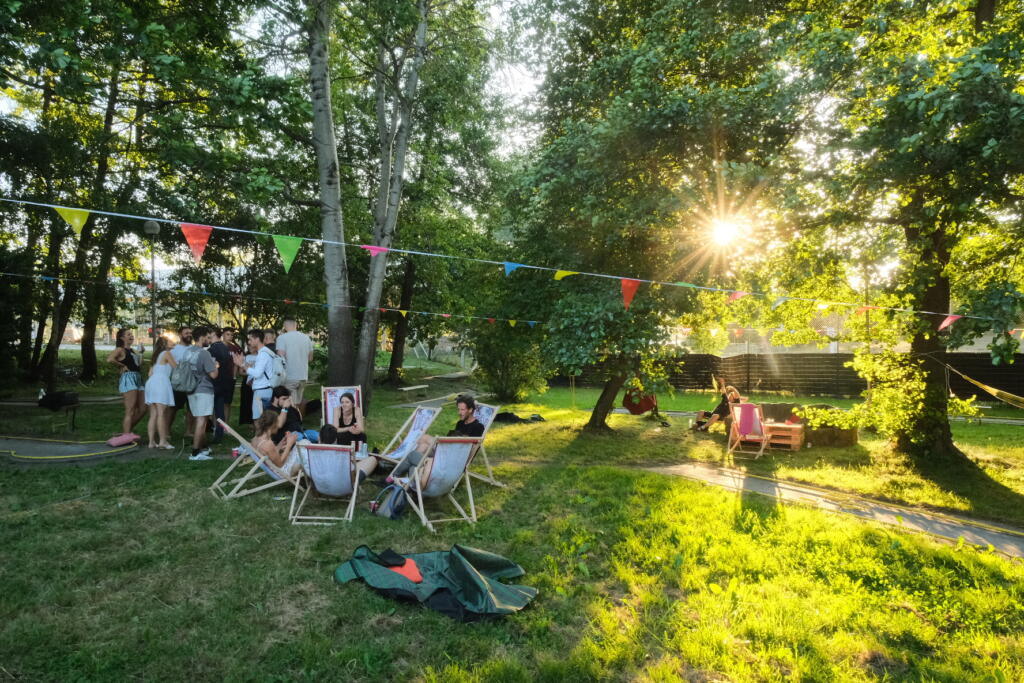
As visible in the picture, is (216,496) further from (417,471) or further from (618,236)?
(618,236)

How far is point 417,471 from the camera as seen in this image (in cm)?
473

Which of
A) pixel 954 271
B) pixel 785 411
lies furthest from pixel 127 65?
pixel 785 411

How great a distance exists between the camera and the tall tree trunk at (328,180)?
839cm

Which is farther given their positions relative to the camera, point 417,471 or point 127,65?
point 127,65

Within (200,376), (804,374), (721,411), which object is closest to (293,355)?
(200,376)

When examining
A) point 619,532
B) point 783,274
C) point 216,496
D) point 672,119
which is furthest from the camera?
point 783,274

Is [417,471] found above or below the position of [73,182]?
below

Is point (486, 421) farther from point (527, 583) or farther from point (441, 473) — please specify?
point (527, 583)

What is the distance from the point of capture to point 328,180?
8.55 metres

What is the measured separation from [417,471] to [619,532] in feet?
5.87

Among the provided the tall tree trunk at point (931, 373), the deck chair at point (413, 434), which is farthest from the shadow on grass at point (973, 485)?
the deck chair at point (413, 434)

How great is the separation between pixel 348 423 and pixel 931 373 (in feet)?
25.1

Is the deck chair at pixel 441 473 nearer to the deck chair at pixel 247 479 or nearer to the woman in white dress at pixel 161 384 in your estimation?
the deck chair at pixel 247 479

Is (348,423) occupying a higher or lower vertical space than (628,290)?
lower
